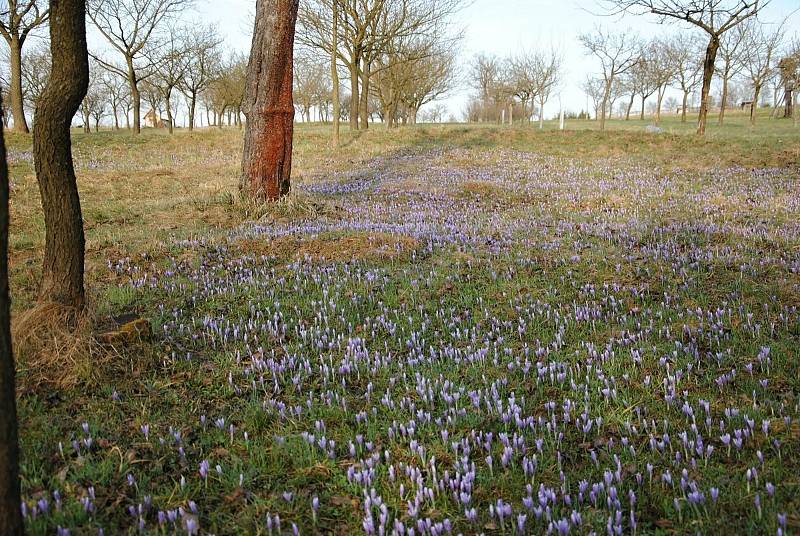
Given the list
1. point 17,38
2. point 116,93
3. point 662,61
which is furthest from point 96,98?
point 662,61

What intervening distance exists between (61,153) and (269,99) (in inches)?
260

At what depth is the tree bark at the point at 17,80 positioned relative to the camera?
93.9 feet

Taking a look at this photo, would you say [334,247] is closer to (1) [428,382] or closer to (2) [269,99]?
(2) [269,99]

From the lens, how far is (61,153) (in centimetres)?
430

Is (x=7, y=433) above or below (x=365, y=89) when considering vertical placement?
below

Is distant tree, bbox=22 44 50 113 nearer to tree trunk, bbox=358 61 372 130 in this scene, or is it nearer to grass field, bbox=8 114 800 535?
tree trunk, bbox=358 61 372 130

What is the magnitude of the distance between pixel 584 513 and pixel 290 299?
4.08 m

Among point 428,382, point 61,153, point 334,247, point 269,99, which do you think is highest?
point 269,99

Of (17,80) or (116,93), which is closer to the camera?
(17,80)

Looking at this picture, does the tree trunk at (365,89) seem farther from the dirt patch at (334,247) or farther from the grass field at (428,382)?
the dirt patch at (334,247)

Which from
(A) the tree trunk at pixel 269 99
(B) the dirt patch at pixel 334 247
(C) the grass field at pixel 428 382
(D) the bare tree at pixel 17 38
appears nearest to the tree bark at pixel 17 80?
(D) the bare tree at pixel 17 38

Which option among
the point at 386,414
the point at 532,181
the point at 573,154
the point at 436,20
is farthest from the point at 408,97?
the point at 386,414

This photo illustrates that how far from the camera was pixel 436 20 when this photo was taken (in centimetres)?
2986

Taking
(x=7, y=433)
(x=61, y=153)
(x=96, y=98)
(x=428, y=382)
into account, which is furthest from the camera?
(x=96, y=98)
